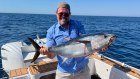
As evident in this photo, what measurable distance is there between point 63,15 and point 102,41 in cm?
79

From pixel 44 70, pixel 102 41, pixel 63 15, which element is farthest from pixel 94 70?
pixel 63 15

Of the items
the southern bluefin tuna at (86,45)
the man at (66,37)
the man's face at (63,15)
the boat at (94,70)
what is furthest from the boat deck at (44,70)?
the man's face at (63,15)

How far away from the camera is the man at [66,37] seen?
321cm

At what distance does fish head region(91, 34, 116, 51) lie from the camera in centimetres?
293

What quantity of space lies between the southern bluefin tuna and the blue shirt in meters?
0.25

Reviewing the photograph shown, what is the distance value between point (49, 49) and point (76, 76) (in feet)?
A: 2.42

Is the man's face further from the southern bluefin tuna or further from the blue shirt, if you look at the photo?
the southern bluefin tuna

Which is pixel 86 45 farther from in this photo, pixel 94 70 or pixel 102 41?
pixel 94 70

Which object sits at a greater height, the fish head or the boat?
the fish head

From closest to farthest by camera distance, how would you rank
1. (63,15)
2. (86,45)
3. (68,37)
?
(86,45)
(63,15)
(68,37)

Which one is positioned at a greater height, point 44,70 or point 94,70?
point 44,70

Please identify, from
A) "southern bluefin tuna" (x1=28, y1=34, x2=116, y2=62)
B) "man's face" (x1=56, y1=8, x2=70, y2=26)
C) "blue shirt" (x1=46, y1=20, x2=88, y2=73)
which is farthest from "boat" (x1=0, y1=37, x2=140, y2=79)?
"man's face" (x1=56, y1=8, x2=70, y2=26)

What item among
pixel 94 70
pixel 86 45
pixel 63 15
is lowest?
pixel 94 70

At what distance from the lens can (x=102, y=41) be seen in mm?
2951
